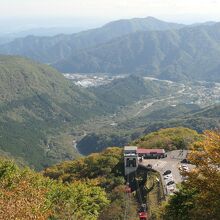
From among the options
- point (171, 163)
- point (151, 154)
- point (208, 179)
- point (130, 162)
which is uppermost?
point (208, 179)

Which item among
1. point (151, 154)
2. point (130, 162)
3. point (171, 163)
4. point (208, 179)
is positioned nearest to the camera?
point (208, 179)

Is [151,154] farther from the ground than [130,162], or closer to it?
closer to it

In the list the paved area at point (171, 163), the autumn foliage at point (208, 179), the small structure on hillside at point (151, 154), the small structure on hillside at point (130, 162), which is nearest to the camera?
the autumn foliage at point (208, 179)

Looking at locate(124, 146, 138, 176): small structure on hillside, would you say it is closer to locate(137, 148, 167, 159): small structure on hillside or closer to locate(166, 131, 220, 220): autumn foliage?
locate(137, 148, 167, 159): small structure on hillside

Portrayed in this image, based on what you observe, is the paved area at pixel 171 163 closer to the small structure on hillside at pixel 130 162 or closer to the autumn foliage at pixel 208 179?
the small structure on hillside at pixel 130 162

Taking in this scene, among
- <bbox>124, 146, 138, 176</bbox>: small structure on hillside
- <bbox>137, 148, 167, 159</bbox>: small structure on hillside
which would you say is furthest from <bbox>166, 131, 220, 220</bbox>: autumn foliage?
<bbox>137, 148, 167, 159</bbox>: small structure on hillside

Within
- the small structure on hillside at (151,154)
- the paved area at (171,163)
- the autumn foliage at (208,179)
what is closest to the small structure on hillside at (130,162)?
the paved area at (171,163)

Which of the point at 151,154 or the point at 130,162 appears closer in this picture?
the point at 130,162

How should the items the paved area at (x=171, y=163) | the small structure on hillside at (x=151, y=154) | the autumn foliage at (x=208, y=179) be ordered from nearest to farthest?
1. the autumn foliage at (x=208, y=179)
2. the paved area at (x=171, y=163)
3. the small structure on hillside at (x=151, y=154)

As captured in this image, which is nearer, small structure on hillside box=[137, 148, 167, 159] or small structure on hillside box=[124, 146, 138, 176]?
small structure on hillside box=[124, 146, 138, 176]

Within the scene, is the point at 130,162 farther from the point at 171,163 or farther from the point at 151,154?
the point at 151,154

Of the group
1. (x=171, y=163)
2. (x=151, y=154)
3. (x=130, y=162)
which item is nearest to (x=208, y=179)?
(x=130, y=162)

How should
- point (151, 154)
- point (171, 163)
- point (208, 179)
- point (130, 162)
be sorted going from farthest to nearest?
point (151, 154), point (171, 163), point (130, 162), point (208, 179)
